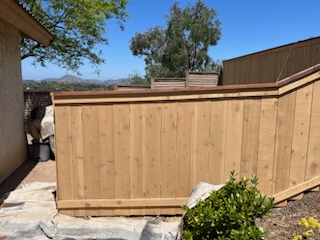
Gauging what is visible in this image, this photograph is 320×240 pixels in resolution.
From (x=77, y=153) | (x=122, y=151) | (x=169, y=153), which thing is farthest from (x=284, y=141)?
(x=77, y=153)

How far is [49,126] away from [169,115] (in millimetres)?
3845

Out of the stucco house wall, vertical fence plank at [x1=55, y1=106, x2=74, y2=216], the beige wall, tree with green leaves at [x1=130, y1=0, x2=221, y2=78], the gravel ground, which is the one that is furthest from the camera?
tree with green leaves at [x1=130, y1=0, x2=221, y2=78]

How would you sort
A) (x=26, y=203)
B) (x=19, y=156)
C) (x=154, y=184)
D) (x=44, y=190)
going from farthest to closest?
1. (x=19, y=156)
2. (x=44, y=190)
3. (x=26, y=203)
4. (x=154, y=184)

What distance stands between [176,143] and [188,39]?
1416 centimetres

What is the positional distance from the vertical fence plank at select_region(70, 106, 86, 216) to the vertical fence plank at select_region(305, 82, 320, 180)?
2523 mm

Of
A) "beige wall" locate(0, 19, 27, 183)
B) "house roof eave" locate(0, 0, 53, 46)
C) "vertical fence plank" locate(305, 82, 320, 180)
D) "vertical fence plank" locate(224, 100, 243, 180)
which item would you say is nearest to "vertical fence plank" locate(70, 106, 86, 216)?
"vertical fence plank" locate(224, 100, 243, 180)

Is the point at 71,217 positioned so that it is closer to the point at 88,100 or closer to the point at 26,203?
the point at 26,203

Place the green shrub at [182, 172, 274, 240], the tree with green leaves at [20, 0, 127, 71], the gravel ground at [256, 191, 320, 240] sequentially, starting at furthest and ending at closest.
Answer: the tree with green leaves at [20, 0, 127, 71], the gravel ground at [256, 191, 320, 240], the green shrub at [182, 172, 274, 240]

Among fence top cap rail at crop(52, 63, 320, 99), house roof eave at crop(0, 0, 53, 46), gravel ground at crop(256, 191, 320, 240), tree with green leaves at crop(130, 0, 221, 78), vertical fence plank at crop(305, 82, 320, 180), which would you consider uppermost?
tree with green leaves at crop(130, 0, 221, 78)

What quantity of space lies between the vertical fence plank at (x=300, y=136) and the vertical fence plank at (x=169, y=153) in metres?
1.31

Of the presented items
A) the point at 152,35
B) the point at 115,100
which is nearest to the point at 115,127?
the point at 115,100

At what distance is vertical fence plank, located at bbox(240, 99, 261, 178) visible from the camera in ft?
9.95

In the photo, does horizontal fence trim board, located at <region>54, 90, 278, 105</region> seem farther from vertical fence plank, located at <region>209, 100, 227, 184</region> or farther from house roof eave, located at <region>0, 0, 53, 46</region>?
house roof eave, located at <region>0, 0, 53, 46</region>

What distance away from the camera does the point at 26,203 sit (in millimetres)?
3518
